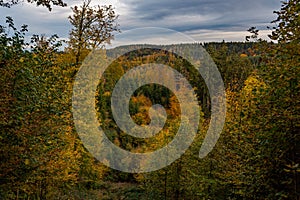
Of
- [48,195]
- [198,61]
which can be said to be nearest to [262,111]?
[48,195]

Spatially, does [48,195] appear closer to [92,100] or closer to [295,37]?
[92,100]

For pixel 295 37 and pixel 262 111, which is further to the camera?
pixel 262 111

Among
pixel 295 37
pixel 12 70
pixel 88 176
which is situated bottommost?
pixel 88 176

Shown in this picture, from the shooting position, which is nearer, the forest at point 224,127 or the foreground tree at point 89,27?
the forest at point 224,127

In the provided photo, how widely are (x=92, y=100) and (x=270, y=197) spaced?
46.3 feet

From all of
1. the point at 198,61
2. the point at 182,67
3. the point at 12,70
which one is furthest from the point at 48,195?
the point at 198,61

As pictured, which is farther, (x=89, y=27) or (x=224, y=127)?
(x=89, y=27)

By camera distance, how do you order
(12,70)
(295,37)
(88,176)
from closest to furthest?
(295,37), (12,70), (88,176)

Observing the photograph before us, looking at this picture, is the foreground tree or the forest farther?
the foreground tree

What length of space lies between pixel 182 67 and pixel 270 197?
178 ft

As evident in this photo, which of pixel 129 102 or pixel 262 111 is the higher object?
pixel 262 111

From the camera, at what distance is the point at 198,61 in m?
63.9

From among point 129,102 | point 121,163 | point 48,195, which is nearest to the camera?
point 48,195

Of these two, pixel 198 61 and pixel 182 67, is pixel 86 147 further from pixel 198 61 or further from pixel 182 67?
pixel 198 61
